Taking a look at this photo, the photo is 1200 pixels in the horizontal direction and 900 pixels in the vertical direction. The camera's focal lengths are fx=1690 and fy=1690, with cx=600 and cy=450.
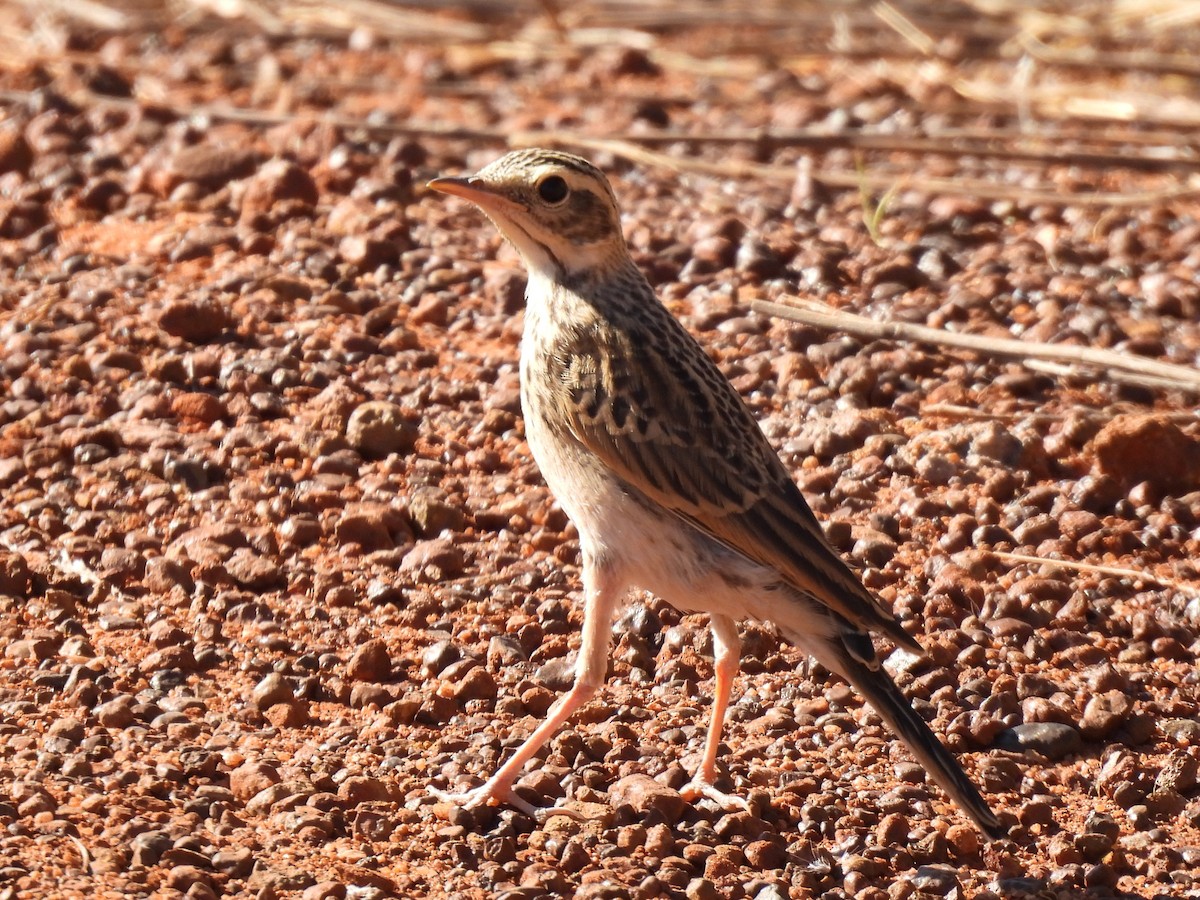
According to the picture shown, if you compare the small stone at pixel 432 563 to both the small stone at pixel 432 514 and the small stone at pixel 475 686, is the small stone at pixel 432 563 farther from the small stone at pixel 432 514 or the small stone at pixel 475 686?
the small stone at pixel 475 686

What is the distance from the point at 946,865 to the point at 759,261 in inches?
156

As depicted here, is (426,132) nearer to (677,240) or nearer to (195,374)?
(677,240)

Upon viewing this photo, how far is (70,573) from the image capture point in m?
6.07

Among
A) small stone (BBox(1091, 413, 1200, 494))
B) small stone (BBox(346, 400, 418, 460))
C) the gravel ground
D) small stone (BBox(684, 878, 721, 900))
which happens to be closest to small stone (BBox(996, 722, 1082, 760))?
the gravel ground

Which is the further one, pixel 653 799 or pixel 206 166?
pixel 206 166

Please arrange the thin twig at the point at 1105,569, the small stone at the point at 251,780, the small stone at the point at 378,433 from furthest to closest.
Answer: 1. the small stone at the point at 378,433
2. the thin twig at the point at 1105,569
3. the small stone at the point at 251,780

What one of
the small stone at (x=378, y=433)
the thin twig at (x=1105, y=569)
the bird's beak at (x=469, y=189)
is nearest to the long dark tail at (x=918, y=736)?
the thin twig at (x=1105, y=569)

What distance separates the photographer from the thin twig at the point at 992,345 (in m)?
7.18

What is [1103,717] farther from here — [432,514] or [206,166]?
[206,166]

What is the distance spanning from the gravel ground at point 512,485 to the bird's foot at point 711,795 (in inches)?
2.2

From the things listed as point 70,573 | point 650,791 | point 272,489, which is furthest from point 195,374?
point 650,791

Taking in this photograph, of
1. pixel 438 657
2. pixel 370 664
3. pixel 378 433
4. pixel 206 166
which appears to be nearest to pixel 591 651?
pixel 438 657

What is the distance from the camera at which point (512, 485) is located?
22.4 ft

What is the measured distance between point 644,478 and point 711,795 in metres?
1.00
